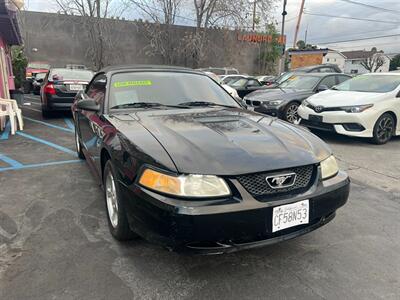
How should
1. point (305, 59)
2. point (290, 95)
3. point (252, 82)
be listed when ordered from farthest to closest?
1. point (305, 59)
2. point (252, 82)
3. point (290, 95)

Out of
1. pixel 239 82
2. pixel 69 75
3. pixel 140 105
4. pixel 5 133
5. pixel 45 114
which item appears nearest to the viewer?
pixel 140 105

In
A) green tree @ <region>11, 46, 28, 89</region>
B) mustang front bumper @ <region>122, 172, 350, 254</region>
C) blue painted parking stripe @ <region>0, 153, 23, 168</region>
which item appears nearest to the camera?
mustang front bumper @ <region>122, 172, 350, 254</region>

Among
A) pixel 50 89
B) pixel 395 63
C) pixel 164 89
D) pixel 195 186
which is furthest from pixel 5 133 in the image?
pixel 395 63

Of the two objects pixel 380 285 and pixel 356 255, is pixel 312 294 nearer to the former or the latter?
pixel 380 285

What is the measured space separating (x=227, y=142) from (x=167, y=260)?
1049 mm

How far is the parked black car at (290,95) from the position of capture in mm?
8625

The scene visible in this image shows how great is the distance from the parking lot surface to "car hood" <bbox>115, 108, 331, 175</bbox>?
0.84 meters

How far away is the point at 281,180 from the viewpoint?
2326 mm

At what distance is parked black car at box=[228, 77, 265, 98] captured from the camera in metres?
13.6

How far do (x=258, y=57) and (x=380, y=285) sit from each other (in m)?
29.9

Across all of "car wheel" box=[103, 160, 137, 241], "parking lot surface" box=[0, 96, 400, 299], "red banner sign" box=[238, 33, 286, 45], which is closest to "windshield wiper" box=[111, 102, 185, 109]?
"car wheel" box=[103, 160, 137, 241]

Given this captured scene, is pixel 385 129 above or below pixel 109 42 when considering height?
below

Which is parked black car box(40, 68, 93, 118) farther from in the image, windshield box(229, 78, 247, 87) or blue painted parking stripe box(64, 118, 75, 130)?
windshield box(229, 78, 247, 87)

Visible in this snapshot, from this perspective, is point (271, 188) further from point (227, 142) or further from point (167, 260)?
point (167, 260)
